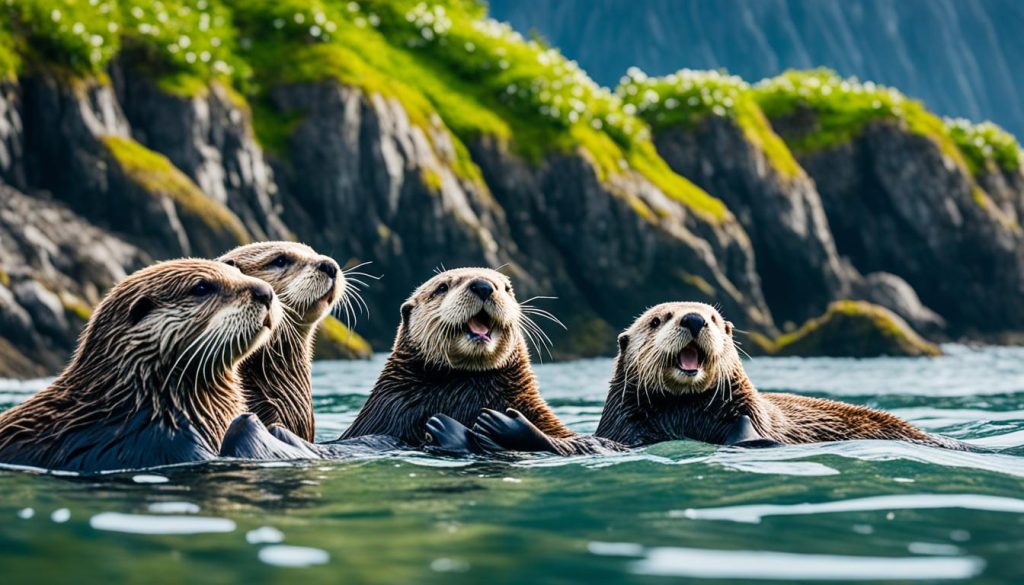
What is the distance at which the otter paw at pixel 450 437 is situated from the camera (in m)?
5.64

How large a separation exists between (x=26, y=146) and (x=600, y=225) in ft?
33.5

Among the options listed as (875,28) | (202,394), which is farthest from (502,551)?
(875,28)

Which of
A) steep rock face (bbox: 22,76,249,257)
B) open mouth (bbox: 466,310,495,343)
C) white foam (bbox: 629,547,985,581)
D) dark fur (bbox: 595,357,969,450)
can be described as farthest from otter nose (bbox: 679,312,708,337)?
steep rock face (bbox: 22,76,249,257)

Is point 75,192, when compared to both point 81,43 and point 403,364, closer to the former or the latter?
point 81,43

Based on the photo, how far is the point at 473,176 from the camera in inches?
880

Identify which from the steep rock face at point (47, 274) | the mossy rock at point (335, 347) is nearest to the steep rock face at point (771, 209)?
the mossy rock at point (335, 347)

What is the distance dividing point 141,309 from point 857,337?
1627cm

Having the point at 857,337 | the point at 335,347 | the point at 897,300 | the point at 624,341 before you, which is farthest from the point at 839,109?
the point at 624,341

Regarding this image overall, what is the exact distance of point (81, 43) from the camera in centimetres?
1828

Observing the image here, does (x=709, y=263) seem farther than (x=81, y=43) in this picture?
Yes

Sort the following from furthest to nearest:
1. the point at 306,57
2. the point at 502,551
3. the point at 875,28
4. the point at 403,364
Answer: the point at 875,28 < the point at 306,57 < the point at 403,364 < the point at 502,551

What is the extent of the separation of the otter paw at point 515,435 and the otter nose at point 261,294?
1245 millimetres

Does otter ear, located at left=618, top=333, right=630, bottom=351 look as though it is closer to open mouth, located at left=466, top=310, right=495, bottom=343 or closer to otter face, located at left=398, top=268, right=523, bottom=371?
otter face, located at left=398, top=268, right=523, bottom=371

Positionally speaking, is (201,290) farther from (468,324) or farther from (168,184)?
(168,184)
